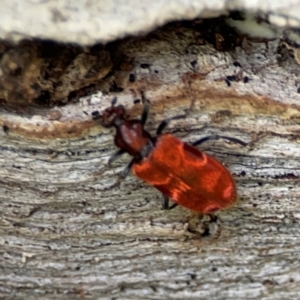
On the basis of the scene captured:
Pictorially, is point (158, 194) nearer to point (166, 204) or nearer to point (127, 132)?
point (166, 204)

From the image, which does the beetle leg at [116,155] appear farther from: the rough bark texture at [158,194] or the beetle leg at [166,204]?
the beetle leg at [166,204]

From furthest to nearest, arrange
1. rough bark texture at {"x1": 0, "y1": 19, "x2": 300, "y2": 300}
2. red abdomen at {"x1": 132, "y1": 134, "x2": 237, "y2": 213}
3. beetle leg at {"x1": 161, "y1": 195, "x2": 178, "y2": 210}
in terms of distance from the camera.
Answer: beetle leg at {"x1": 161, "y1": 195, "x2": 178, "y2": 210} → red abdomen at {"x1": 132, "y1": 134, "x2": 237, "y2": 213} → rough bark texture at {"x1": 0, "y1": 19, "x2": 300, "y2": 300}

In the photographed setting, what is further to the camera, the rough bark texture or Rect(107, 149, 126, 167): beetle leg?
Rect(107, 149, 126, 167): beetle leg

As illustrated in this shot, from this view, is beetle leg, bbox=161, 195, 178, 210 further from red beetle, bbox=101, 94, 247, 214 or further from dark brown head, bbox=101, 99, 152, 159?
dark brown head, bbox=101, 99, 152, 159

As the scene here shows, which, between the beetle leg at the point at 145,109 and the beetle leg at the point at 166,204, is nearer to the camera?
the beetle leg at the point at 145,109

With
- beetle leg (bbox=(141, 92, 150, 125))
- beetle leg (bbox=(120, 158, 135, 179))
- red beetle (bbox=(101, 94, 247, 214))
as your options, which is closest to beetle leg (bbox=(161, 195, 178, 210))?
red beetle (bbox=(101, 94, 247, 214))

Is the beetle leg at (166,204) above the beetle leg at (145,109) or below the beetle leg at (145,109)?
below

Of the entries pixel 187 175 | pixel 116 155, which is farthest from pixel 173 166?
pixel 116 155

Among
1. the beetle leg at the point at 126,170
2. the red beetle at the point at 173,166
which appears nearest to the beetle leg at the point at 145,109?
the red beetle at the point at 173,166
